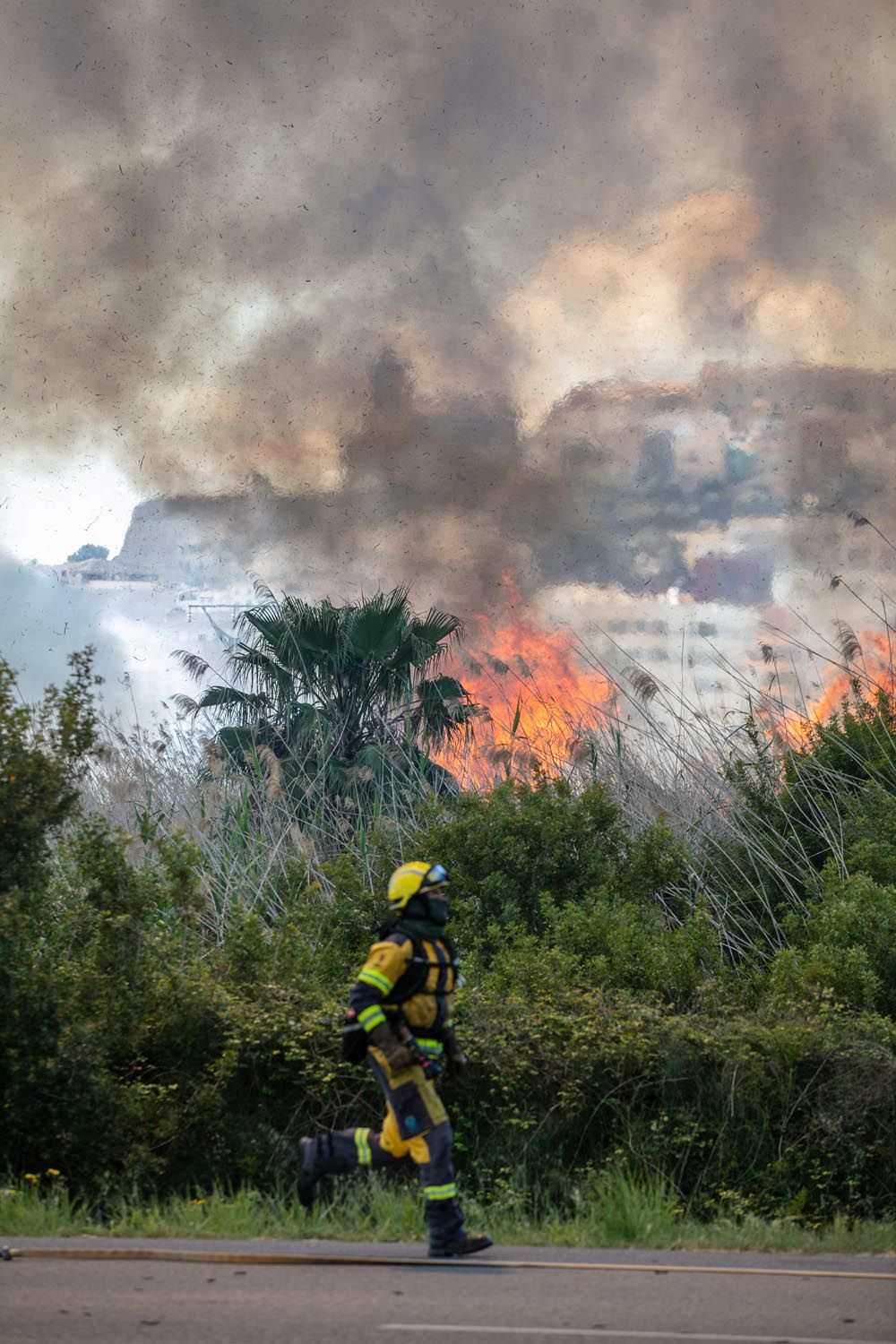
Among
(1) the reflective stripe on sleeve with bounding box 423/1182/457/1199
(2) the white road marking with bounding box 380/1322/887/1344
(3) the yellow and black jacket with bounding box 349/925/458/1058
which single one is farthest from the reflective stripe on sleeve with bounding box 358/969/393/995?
(2) the white road marking with bounding box 380/1322/887/1344

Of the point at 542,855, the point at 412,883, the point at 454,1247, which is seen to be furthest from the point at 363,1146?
the point at 542,855

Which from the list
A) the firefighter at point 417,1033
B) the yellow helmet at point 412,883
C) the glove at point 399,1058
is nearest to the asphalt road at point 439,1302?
the firefighter at point 417,1033

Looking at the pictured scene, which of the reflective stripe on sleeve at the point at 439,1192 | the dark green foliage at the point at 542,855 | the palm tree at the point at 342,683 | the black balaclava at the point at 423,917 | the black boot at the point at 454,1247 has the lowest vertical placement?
the black boot at the point at 454,1247

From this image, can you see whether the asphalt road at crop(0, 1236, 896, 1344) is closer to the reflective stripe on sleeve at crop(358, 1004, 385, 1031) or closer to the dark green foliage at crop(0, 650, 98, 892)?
the reflective stripe on sleeve at crop(358, 1004, 385, 1031)

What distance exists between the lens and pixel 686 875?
17.7m

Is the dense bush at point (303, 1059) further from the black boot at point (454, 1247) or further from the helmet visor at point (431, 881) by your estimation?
the helmet visor at point (431, 881)

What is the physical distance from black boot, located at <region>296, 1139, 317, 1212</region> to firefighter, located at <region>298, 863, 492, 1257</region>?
37 cm

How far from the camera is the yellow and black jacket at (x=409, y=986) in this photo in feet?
22.9

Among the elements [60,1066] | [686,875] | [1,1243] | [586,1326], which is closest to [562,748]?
[686,875]

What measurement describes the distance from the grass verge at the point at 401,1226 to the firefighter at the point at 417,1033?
878 millimetres

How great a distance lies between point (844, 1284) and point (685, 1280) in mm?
713

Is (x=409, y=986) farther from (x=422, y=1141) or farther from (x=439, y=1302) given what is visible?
(x=439, y=1302)

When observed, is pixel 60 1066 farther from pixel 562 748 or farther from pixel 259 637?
pixel 259 637

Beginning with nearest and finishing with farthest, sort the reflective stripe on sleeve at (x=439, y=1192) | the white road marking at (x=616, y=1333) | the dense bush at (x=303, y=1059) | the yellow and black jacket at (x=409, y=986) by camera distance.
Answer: the white road marking at (x=616, y=1333)
the reflective stripe on sleeve at (x=439, y=1192)
the yellow and black jacket at (x=409, y=986)
the dense bush at (x=303, y=1059)
